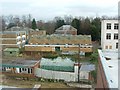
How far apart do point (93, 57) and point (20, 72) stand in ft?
7.16

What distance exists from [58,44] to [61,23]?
3.55m

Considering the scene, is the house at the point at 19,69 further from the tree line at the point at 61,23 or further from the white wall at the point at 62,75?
the tree line at the point at 61,23

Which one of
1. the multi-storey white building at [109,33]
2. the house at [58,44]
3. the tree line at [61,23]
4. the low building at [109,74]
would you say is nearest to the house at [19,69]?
the multi-storey white building at [109,33]

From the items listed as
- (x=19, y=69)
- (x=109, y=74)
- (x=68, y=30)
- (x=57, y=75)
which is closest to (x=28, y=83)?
(x=57, y=75)

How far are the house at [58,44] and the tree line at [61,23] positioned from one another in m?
1.04

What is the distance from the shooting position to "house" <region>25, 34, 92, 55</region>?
6.88 meters

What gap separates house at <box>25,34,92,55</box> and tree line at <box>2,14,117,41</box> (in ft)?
3.43

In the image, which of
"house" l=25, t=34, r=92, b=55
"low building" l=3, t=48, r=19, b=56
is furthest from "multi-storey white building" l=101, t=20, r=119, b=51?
"low building" l=3, t=48, r=19, b=56

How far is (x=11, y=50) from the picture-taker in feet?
22.7

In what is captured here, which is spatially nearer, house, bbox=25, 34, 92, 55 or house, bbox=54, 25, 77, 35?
house, bbox=25, 34, 92, 55

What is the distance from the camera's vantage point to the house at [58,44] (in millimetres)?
6883

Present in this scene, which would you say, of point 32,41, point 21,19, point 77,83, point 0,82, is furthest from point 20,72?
point 21,19

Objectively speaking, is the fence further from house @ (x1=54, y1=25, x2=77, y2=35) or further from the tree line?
house @ (x1=54, y1=25, x2=77, y2=35)

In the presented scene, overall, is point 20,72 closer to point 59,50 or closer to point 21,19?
point 59,50
